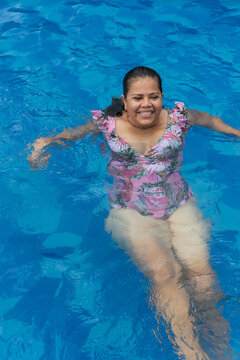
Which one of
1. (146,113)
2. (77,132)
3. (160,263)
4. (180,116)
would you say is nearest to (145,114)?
(146,113)

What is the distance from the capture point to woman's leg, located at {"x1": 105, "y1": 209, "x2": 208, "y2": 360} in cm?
287

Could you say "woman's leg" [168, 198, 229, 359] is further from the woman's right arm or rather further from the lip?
the woman's right arm

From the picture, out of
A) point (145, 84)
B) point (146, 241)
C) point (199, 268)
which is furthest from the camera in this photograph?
point (146, 241)

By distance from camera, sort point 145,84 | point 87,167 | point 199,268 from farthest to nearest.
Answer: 1. point 87,167
2. point 199,268
3. point 145,84

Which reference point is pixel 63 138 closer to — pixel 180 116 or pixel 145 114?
pixel 145 114

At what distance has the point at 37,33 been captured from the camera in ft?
21.4

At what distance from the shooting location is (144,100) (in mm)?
2990

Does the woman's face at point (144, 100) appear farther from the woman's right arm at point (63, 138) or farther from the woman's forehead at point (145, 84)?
the woman's right arm at point (63, 138)

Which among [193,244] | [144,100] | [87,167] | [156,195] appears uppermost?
[144,100]

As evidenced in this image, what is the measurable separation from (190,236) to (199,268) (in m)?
0.28

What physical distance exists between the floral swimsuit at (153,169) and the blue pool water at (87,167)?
1.57ft

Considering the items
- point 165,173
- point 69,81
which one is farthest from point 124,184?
point 69,81

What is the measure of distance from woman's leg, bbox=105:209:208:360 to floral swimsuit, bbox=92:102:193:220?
0.11 metres

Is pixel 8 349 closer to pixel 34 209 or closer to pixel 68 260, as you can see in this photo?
pixel 68 260
